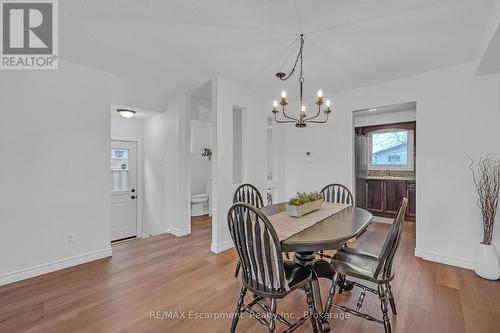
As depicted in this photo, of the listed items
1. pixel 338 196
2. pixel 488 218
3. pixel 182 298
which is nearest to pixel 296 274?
pixel 182 298

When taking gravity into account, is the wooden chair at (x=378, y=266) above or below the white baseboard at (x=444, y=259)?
above

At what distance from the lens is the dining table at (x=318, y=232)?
1561mm

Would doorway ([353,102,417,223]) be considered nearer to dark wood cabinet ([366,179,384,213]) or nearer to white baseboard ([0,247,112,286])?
dark wood cabinet ([366,179,384,213])

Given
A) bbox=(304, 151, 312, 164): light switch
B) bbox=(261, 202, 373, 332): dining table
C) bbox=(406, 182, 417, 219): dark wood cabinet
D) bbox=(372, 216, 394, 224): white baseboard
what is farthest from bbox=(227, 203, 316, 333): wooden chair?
A: bbox=(372, 216, 394, 224): white baseboard

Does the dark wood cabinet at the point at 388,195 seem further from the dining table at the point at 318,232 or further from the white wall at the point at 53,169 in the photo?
the white wall at the point at 53,169

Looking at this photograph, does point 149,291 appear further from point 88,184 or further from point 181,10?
point 181,10

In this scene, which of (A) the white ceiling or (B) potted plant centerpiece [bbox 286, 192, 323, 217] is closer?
(A) the white ceiling

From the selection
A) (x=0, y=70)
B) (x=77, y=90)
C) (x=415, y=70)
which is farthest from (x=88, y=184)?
(x=415, y=70)

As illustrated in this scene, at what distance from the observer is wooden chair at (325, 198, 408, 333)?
158 cm

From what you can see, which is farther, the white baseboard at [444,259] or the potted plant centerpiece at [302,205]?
the white baseboard at [444,259]

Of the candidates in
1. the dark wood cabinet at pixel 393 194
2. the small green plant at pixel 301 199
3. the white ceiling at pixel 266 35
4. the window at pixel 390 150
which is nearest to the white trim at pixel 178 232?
the small green plant at pixel 301 199

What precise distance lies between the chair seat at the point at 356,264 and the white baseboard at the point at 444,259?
1779 mm

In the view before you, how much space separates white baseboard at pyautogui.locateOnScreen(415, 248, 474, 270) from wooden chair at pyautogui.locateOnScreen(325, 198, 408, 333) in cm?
166

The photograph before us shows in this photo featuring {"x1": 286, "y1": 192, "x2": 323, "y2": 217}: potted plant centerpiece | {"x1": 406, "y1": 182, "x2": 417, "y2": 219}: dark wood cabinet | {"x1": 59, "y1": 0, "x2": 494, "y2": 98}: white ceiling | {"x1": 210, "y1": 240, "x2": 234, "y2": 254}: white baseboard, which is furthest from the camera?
{"x1": 406, "y1": 182, "x2": 417, "y2": 219}: dark wood cabinet
